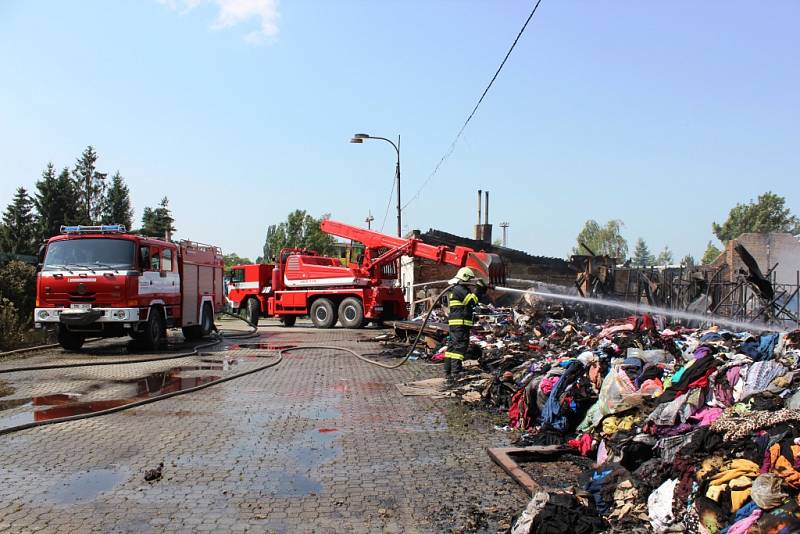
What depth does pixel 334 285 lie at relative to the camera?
23078 mm

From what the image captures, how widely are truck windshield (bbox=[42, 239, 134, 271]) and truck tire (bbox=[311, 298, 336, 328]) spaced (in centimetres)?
1016

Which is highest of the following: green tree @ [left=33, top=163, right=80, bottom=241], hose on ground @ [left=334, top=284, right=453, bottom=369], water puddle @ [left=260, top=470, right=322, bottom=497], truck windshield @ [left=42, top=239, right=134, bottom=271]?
green tree @ [left=33, top=163, right=80, bottom=241]

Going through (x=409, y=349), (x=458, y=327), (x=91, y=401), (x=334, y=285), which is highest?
(x=334, y=285)

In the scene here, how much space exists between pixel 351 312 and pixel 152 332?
9.27 meters

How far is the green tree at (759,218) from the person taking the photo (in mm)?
73062

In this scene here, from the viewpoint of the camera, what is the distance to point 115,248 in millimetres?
13648

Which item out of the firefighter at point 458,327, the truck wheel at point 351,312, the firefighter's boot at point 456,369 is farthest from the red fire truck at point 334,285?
the firefighter's boot at point 456,369

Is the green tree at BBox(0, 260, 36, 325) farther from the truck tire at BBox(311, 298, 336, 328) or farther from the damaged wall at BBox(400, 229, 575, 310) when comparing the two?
the damaged wall at BBox(400, 229, 575, 310)

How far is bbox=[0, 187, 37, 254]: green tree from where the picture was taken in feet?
163

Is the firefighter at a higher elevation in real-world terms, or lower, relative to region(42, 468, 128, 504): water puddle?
higher

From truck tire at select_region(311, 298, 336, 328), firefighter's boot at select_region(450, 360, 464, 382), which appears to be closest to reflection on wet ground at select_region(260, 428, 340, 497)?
firefighter's boot at select_region(450, 360, 464, 382)

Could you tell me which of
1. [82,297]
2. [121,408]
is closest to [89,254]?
[82,297]

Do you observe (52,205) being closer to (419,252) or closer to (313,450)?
(419,252)

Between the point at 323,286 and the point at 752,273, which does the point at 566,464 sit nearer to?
the point at 752,273
